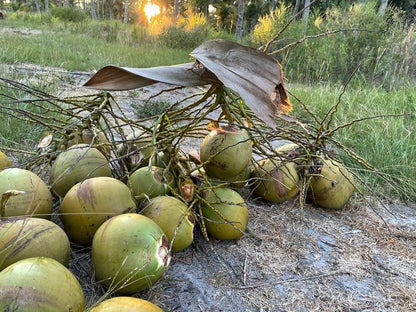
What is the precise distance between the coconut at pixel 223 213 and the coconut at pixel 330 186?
0.55m

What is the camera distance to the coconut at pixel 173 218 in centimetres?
123

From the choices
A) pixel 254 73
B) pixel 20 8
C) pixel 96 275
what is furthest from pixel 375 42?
pixel 20 8

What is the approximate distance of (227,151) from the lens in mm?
1376

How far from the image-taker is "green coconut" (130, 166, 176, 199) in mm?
1357

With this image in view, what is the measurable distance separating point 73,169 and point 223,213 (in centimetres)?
61

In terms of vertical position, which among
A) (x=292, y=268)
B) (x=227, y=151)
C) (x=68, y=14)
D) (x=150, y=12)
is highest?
(x=150, y=12)

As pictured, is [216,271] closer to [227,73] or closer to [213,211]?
[213,211]

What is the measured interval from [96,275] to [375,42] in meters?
6.98

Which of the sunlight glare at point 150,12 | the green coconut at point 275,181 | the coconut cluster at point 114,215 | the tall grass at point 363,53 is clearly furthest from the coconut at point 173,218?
the sunlight glare at point 150,12

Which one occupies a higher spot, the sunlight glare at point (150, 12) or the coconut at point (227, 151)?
the sunlight glare at point (150, 12)

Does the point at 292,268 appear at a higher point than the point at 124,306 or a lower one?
lower

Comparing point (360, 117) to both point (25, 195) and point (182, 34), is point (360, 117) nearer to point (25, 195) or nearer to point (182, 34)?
point (25, 195)

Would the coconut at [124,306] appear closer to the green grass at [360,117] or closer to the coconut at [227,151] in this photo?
the coconut at [227,151]

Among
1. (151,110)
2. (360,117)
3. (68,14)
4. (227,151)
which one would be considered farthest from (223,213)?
(68,14)
